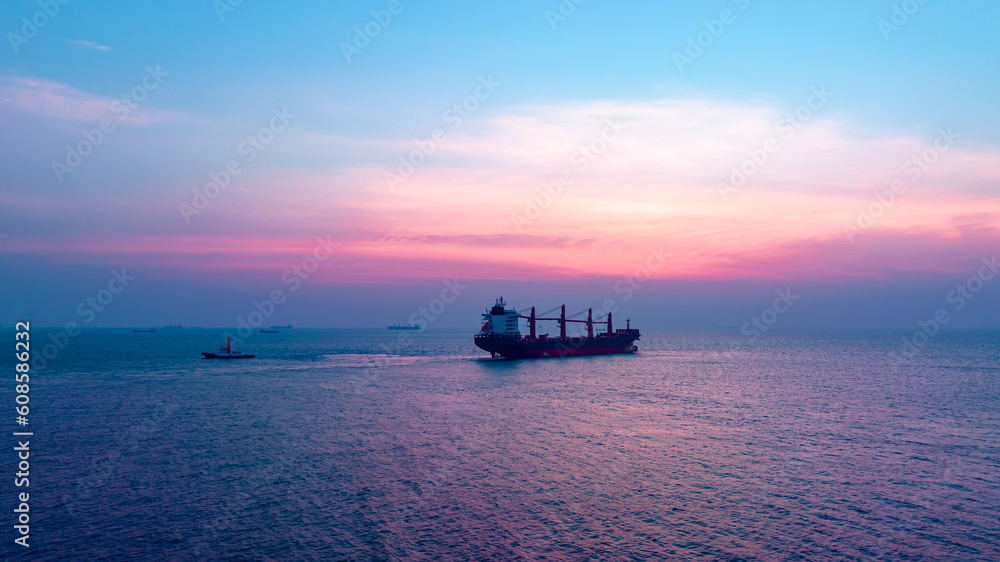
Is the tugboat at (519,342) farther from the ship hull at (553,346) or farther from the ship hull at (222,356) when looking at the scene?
the ship hull at (222,356)

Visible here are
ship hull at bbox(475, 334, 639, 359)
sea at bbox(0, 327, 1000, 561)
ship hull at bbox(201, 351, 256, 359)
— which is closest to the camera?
sea at bbox(0, 327, 1000, 561)

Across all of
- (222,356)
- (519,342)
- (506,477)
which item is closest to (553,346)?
(519,342)

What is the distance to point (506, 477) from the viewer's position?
30.9 m

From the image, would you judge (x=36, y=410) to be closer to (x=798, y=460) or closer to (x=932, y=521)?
(x=798, y=460)

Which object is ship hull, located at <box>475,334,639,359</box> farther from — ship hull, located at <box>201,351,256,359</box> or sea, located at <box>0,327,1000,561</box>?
sea, located at <box>0,327,1000,561</box>

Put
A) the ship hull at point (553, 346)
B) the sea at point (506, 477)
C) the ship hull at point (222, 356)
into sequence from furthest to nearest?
the ship hull at point (222, 356), the ship hull at point (553, 346), the sea at point (506, 477)

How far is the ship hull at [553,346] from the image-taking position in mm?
114963

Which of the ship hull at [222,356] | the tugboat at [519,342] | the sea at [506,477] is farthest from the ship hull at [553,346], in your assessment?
the sea at [506,477]

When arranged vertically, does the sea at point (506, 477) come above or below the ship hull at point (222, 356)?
above

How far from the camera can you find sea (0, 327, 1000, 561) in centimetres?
2244

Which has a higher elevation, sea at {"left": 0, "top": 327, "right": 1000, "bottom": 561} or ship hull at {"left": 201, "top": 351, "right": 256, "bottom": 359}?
sea at {"left": 0, "top": 327, "right": 1000, "bottom": 561}

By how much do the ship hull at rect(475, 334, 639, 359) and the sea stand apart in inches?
2034

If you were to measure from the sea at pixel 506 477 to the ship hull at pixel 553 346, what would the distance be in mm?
51673

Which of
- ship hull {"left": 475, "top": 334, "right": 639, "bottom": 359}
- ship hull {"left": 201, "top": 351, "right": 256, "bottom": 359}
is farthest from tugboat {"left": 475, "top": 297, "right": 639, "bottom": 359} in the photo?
ship hull {"left": 201, "top": 351, "right": 256, "bottom": 359}
